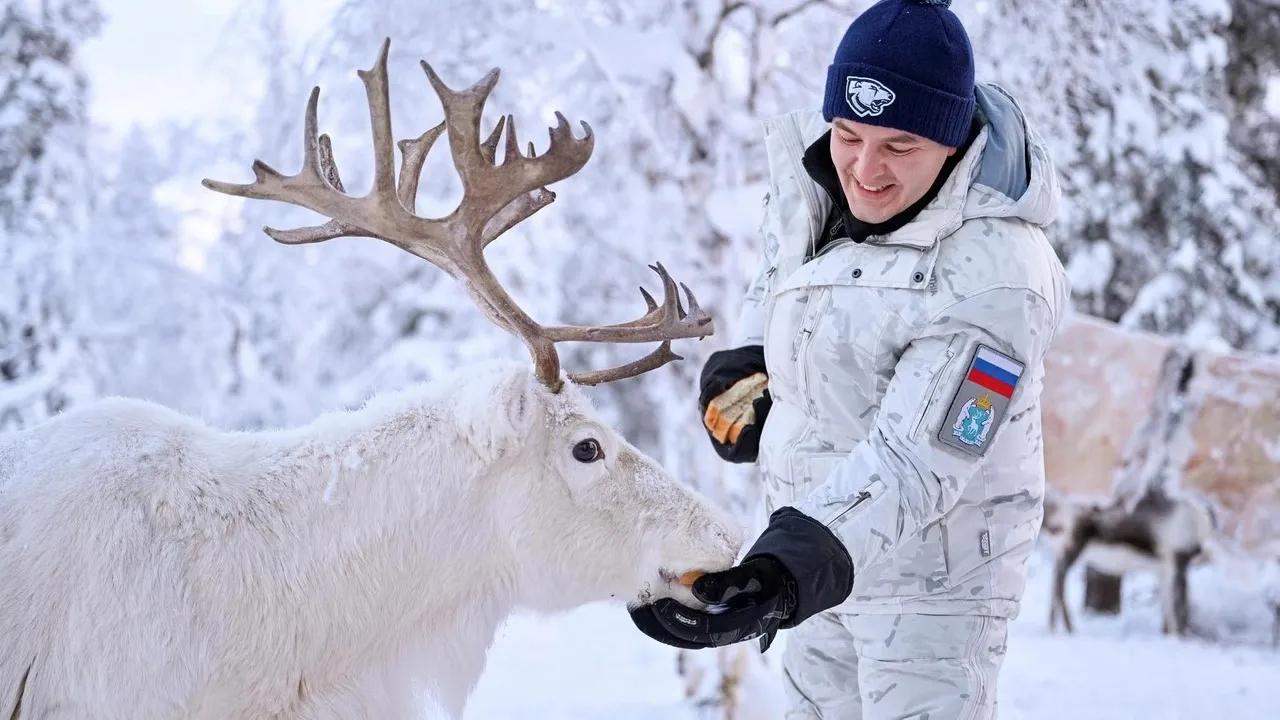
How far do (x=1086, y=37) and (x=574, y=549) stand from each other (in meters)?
4.57

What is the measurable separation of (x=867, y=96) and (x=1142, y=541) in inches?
290

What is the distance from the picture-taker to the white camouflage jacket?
192cm

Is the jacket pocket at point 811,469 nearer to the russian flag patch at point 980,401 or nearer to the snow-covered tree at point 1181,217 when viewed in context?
the russian flag patch at point 980,401

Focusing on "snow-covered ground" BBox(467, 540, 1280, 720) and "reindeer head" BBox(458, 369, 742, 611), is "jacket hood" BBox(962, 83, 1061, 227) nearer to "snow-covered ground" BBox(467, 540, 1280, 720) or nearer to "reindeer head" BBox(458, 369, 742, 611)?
"reindeer head" BBox(458, 369, 742, 611)

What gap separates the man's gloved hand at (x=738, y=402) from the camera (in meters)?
2.63

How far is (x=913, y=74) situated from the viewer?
2.03 metres

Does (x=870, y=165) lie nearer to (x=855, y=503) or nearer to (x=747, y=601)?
(x=855, y=503)

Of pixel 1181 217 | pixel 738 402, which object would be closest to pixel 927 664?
pixel 738 402

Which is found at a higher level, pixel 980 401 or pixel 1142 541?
pixel 980 401

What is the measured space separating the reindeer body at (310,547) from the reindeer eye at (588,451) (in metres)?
0.02

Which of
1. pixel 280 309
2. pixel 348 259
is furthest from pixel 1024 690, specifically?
pixel 280 309

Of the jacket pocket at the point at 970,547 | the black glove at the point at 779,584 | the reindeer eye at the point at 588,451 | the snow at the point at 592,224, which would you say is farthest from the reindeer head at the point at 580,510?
the black glove at the point at 779,584

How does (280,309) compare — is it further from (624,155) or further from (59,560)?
(59,560)

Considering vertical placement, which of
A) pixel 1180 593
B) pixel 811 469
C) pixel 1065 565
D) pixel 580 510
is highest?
pixel 811 469
